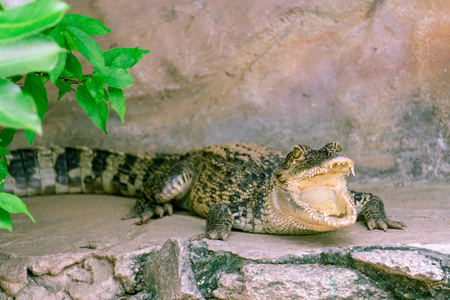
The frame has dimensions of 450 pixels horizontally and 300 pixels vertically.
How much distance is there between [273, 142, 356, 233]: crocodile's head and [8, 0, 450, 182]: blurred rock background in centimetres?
170

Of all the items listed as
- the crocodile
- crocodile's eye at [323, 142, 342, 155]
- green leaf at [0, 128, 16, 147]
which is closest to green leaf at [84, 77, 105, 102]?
green leaf at [0, 128, 16, 147]

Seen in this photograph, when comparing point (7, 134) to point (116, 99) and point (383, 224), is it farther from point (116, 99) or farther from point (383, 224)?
point (383, 224)

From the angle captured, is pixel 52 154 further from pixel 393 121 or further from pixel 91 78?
pixel 393 121

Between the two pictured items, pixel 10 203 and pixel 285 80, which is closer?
pixel 10 203

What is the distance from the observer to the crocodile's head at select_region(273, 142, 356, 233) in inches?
112

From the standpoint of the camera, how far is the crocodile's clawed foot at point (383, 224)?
3088 millimetres

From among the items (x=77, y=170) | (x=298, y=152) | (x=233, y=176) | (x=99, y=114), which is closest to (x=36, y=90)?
(x=99, y=114)

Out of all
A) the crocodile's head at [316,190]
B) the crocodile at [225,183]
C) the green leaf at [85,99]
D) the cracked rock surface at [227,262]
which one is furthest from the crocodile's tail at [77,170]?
the green leaf at [85,99]

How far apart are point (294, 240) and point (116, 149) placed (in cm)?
260

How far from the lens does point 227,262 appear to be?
2.79 metres

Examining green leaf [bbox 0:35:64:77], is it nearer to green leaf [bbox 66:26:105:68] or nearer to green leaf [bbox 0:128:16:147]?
green leaf [bbox 66:26:105:68]

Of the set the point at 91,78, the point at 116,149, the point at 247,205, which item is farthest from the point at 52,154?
the point at 91,78

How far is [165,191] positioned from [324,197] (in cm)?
162

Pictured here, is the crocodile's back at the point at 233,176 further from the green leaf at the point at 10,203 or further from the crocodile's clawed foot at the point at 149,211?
the green leaf at the point at 10,203
